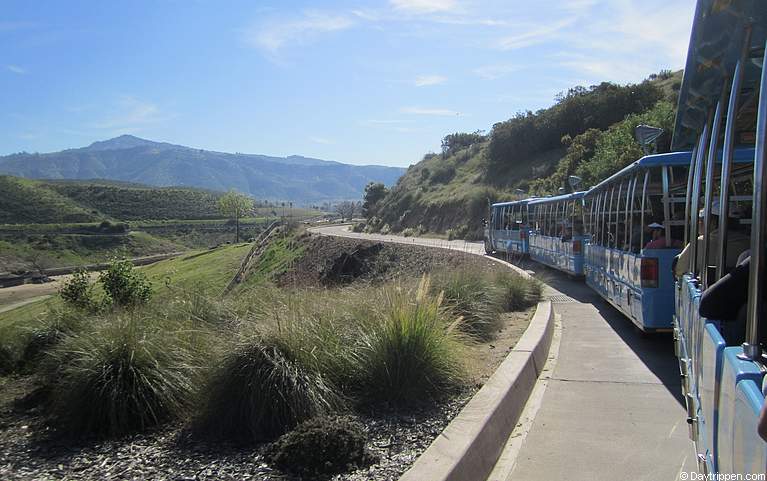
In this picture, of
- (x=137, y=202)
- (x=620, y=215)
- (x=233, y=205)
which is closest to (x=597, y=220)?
(x=620, y=215)

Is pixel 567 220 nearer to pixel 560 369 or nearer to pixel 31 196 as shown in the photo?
pixel 560 369

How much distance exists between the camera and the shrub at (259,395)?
510 centimetres

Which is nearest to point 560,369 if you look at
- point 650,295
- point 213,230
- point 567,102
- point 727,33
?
point 650,295

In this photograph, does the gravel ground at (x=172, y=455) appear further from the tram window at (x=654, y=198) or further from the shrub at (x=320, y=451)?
the tram window at (x=654, y=198)

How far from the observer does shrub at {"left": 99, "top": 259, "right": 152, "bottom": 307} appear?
1156 centimetres

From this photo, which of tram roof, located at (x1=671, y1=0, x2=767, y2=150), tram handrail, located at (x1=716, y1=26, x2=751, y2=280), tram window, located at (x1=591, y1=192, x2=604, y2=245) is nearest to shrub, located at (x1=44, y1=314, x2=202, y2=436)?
tram handrail, located at (x1=716, y1=26, x2=751, y2=280)

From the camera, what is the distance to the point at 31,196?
111 meters

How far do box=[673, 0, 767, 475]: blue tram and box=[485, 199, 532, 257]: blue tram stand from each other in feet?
69.4

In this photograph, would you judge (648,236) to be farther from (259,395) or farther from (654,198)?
(259,395)

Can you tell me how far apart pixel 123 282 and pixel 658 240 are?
9244 mm

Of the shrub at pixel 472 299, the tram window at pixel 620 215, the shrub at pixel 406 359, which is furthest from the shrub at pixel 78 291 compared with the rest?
the tram window at pixel 620 215

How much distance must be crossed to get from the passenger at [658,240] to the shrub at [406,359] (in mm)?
3931

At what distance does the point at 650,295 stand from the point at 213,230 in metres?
115

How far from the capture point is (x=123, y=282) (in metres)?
11.9
